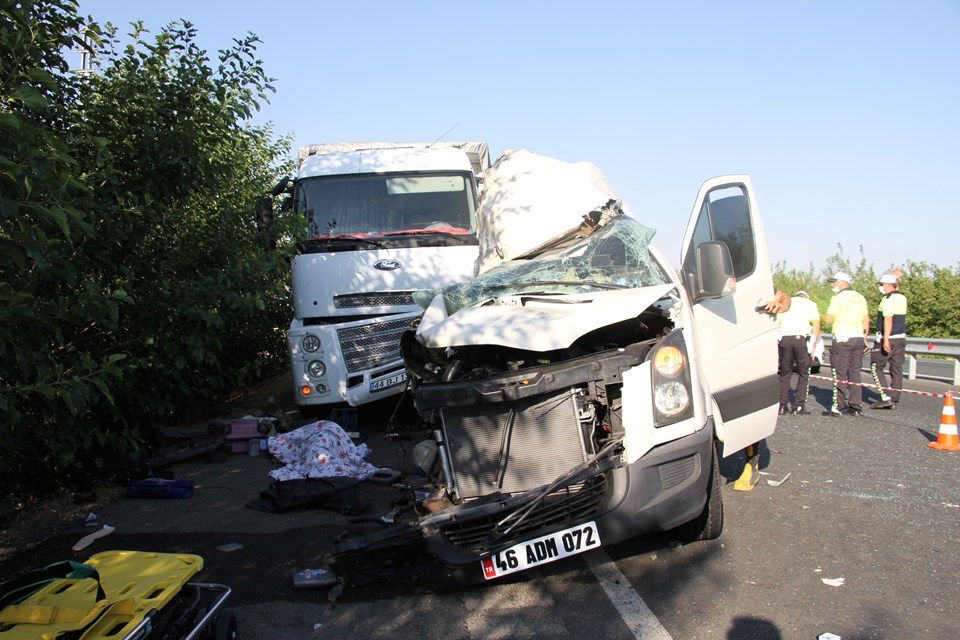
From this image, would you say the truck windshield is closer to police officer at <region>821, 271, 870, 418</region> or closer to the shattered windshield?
the shattered windshield

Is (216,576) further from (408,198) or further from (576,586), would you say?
(408,198)

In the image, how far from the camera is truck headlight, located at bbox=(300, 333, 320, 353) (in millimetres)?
9070

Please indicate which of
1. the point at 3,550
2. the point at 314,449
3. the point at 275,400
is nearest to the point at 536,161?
the point at 314,449

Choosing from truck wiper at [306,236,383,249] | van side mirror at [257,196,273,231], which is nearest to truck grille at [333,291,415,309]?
truck wiper at [306,236,383,249]

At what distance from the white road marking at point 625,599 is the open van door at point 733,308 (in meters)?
1.18

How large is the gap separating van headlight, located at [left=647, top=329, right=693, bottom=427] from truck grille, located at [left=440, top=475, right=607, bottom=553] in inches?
20.2

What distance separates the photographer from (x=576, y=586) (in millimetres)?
4488

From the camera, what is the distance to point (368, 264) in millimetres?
9180

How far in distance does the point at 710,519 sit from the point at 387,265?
525cm

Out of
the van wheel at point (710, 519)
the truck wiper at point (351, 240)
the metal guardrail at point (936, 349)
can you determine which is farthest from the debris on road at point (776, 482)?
the metal guardrail at point (936, 349)

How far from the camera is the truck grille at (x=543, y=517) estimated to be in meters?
4.23

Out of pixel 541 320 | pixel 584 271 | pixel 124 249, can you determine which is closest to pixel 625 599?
pixel 541 320

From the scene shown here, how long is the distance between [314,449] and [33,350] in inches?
123

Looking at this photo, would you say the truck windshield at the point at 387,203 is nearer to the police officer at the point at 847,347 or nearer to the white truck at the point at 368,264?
the white truck at the point at 368,264
